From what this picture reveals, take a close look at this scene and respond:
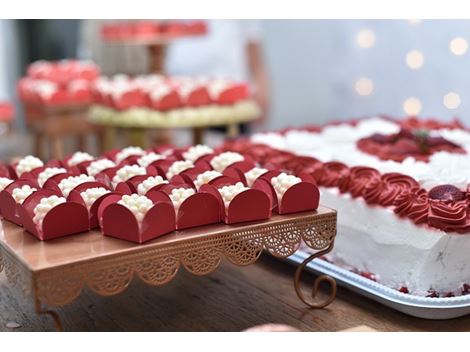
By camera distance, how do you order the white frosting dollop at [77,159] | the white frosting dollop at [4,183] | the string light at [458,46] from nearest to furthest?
the white frosting dollop at [4,183] < the white frosting dollop at [77,159] < the string light at [458,46]

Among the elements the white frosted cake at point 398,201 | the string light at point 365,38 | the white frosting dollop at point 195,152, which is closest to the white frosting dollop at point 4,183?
the white frosting dollop at point 195,152

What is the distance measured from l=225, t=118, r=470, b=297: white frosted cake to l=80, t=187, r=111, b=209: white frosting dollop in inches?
33.4

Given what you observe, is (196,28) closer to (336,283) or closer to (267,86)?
(267,86)

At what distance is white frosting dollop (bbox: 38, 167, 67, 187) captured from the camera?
231cm

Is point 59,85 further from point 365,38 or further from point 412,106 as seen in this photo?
point 412,106

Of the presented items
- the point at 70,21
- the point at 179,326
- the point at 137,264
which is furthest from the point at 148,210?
the point at 70,21

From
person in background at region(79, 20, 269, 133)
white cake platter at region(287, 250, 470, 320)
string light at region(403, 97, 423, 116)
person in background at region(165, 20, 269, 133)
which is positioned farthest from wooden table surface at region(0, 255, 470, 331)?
person in background at region(79, 20, 269, 133)

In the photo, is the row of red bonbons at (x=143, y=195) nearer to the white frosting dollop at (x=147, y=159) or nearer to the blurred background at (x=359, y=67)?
the white frosting dollop at (x=147, y=159)

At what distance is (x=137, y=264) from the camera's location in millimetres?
1844

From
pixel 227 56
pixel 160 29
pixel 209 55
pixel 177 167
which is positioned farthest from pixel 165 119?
pixel 209 55

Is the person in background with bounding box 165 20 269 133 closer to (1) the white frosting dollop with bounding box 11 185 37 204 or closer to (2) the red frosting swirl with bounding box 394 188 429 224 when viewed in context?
(2) the red frosting swirl with bounding box 394 188 429 224

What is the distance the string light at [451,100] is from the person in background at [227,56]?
2.10m

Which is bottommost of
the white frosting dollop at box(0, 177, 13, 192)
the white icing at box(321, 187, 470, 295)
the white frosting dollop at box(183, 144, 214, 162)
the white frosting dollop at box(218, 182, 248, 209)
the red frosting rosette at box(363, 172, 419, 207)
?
the white icing at box(321, 187, 470, 295)

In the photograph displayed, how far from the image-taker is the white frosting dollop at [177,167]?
93.9 inches
